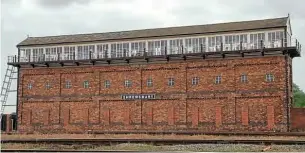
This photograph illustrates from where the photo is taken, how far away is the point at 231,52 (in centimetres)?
3841

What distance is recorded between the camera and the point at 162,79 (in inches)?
1615

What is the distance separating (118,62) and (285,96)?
14756mm

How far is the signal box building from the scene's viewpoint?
37750 mm

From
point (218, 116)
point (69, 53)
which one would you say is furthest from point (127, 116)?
point (69, 53)

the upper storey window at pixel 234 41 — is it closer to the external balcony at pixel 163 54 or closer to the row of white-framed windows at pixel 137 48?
the external balcony at pixel 163 54

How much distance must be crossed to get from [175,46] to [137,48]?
352cm

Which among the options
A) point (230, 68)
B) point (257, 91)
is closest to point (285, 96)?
point (257, 91)

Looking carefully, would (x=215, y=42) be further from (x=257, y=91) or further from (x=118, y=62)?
(x=118, y=62)

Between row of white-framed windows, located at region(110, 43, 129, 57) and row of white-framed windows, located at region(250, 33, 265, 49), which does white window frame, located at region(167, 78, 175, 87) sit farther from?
row of white-framed windows, located at region(250, 33, 265, 49)

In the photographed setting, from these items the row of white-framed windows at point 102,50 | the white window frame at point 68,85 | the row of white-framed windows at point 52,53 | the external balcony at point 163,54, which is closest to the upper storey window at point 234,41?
the external balcony at point 163,54

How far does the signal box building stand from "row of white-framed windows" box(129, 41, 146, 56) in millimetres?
92

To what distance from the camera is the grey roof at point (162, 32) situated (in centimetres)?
3881

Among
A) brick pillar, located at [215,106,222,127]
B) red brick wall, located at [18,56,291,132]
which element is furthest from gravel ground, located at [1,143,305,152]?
brick pillar, located at [215,106,222,127]

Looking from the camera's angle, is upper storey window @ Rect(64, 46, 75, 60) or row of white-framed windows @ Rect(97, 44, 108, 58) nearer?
row of white-framed windows @ Rect(97, 44, 108, 58)
